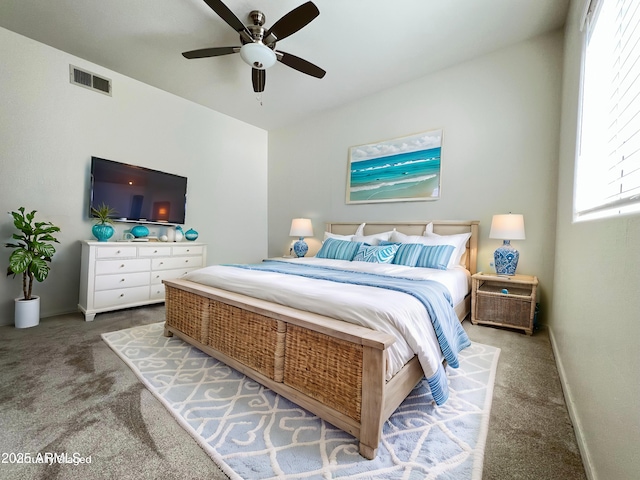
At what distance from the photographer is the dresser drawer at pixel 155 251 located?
328 cm

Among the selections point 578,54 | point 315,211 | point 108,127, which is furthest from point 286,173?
point 578,54

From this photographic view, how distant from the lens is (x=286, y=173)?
4980 millimetres

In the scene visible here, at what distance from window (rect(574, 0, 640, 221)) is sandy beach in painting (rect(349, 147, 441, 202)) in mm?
1577

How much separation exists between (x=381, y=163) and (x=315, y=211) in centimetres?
135

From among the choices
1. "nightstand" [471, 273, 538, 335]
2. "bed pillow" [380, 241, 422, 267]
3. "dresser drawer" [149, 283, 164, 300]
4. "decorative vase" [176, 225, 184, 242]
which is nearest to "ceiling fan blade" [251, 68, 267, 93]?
"decorative vase" [176, 225, 184, 242]

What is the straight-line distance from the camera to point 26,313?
2660mm

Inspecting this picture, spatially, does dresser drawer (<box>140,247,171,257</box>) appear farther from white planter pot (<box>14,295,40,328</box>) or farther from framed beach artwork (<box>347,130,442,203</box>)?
framed beach artwork (<box>347,130,442,203</box>)

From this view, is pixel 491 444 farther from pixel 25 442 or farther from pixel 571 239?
pixel 25 442

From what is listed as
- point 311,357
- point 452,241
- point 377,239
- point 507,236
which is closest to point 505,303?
point 507,236

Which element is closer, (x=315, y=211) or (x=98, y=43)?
(x=98, y=43)

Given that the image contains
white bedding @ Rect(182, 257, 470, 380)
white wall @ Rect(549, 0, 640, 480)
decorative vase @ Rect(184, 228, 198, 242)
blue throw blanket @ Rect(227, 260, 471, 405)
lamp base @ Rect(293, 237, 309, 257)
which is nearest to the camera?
white wall @ Rect(549, 0, 640, 480)

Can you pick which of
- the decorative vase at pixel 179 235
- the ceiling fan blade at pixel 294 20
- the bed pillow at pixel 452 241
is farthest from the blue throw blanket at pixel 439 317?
the decorative vase at pixel 179 235

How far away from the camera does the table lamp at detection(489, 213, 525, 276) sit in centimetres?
266

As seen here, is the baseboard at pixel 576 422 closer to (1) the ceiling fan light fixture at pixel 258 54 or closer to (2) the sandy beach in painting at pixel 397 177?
(2) the sandy beach in painting at pixel 397 177
